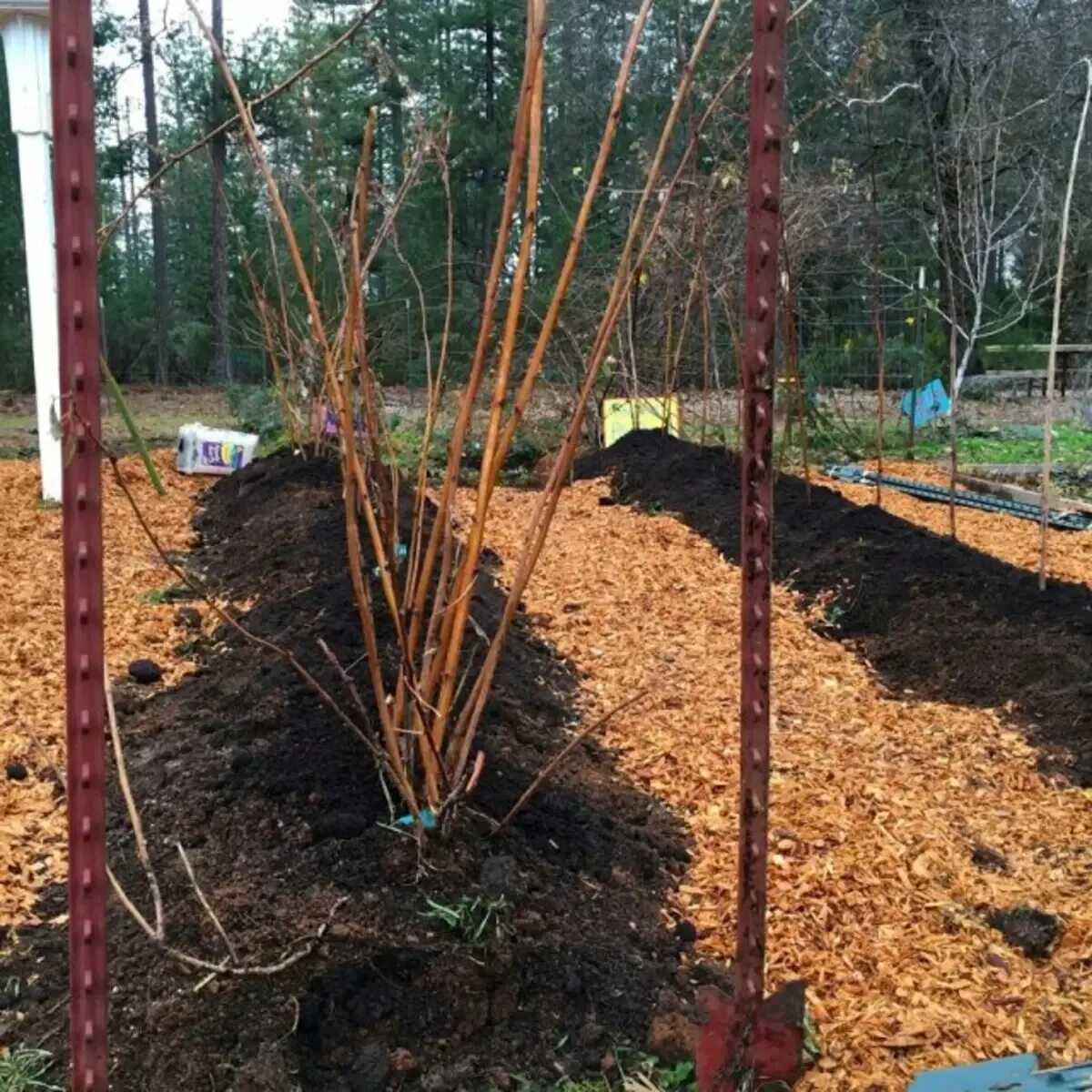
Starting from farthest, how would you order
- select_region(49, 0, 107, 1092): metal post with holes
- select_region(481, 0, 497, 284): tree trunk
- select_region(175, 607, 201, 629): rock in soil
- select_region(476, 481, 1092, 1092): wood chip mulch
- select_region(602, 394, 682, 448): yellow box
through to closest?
select_region(481, 0, 497, 284): tree trunk, select_region(602, 394, 682, 448): yellow box, select_region(175, 607, 201, 629): rock in soil, select_region(476, 481, 1092, 1092): wood chip mulch, select_region(49, 0, 107, 1092): metal post with holes

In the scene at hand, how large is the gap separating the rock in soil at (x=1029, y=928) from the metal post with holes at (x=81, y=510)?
187 cm

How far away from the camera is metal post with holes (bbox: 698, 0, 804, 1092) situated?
1434 mm

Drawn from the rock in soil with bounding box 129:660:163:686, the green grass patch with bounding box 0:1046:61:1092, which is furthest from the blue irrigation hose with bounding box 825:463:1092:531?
the green grass patch with bounding box 0:1046:61:1092

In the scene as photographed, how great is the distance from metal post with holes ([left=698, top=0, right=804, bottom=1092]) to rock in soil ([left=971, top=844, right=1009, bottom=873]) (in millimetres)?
1221

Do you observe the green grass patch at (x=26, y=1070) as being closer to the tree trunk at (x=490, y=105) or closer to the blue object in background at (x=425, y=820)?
the blue object in background at (x=425, y=820)

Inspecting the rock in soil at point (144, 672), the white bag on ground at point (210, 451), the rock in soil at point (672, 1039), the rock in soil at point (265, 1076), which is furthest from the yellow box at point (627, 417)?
the rock in soil at point (265, 1076)

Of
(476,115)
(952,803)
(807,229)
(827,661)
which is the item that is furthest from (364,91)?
(952,803)

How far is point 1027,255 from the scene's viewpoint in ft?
55.1

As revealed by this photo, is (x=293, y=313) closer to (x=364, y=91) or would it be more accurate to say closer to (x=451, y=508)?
(x=451, y=508)

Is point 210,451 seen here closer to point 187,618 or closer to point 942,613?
point 187,618

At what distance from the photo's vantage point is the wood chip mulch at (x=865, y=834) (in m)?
2.16

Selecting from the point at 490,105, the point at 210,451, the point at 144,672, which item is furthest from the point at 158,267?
the point at 144,672

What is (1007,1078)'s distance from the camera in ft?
5.75

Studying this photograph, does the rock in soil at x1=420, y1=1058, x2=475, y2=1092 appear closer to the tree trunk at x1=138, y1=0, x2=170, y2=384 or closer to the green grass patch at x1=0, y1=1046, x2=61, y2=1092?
the green grass patch at x1=0, y1=1046, x2=61, y2=1092
